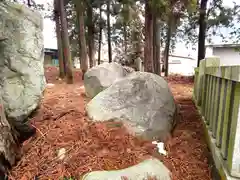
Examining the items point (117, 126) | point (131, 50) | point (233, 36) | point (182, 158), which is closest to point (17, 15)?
point (117, 126)

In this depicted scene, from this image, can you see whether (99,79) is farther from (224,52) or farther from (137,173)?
(224,52)

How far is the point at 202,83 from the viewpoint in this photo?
3.50 metres

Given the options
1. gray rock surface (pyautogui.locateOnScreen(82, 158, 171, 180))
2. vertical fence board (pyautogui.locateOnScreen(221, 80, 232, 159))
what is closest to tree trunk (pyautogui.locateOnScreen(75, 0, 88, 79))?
gray rock surface (pyautogui.locateOnScreen(82, 158, 171, 180))

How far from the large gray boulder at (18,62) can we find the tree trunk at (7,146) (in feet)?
0.56

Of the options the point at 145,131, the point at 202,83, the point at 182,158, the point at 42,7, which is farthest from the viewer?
the point at 42,7

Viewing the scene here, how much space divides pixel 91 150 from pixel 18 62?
1.22 m

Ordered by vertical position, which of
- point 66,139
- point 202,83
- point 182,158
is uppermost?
point 202,83

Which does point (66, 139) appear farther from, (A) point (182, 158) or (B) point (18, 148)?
(A) point (182, 158)

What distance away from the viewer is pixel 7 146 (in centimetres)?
218

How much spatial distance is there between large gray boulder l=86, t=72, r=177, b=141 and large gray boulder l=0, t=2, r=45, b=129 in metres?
0.75

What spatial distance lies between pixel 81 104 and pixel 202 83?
1867mm

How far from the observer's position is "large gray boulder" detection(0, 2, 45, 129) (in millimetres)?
2453

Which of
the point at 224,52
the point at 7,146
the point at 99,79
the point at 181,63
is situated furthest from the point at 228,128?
the point at 181,63

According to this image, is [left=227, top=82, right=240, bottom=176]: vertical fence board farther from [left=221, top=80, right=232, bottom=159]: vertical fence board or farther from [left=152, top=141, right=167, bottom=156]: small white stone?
[left=152, top=141, right=167, bottom=156]: small white stone
